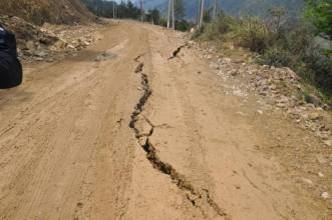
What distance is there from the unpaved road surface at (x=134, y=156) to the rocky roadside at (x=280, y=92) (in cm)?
52

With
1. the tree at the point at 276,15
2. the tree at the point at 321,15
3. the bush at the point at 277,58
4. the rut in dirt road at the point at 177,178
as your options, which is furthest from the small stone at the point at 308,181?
the tree at the point at 321,15

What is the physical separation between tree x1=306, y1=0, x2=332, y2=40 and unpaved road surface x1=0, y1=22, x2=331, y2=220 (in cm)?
621

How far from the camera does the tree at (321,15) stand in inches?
466

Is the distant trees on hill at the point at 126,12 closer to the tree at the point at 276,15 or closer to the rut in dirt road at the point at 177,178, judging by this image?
the tree at the point at 276,15

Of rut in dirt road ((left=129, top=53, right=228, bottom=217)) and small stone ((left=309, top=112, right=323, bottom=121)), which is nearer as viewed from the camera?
rut in dirt road ((left=129, top=53, right=228, bottom=217))

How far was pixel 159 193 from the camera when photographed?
3.69 metres

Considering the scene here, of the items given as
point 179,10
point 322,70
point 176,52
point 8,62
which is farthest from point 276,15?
point 179,10

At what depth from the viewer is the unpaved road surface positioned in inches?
138

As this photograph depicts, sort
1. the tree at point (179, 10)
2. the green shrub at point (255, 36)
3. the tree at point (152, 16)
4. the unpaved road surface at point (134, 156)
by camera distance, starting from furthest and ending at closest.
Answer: the tree at point (179, 10)
the tree at point (152, 16)
the green shrub at point (255, 36)
the unpaved road surface at point (134, 156)

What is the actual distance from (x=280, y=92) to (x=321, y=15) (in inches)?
220

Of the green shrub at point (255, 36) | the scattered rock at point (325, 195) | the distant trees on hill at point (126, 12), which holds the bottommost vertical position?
the distant trees on hill at point (126, 12)

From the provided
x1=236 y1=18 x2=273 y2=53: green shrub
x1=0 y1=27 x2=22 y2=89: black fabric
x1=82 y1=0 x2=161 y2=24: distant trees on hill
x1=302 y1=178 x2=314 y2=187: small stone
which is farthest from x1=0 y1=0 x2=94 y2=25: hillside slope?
x1=82 y1=0 x2=161 y2=24: distant trees on hill

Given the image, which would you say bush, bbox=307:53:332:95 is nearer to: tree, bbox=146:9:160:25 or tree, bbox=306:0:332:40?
tree, bbox=306:0:332:40

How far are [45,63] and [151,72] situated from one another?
7.50ft
